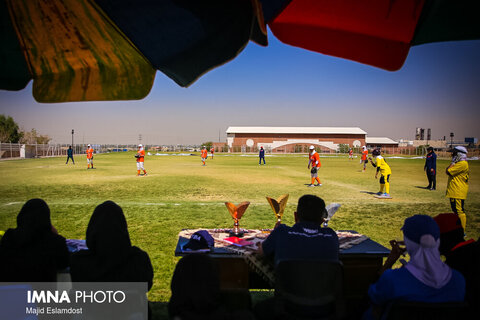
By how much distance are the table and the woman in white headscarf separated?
1210mm

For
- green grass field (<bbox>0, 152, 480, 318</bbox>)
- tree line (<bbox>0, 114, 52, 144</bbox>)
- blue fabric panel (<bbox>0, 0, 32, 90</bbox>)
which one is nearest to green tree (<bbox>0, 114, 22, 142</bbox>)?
tree line (<bbox>0, 114, 52, 144</bbox>)

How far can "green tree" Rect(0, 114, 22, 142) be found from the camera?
202 ft

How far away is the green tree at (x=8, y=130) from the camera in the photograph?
202ft

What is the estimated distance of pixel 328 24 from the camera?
2.36m

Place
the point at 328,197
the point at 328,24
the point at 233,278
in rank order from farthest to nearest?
the point at 328,197 → the point at 233,278 → the point at 328,24

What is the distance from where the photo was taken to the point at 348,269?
3.19 meters

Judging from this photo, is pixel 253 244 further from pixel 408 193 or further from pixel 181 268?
pixel 408 193

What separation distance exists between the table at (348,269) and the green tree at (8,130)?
74.1 meters

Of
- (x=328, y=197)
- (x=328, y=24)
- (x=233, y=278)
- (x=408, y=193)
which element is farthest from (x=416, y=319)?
(x=408, y=193)

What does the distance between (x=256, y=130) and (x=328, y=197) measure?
6893 centimetres

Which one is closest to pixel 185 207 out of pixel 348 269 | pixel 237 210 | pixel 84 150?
pixel 237 210

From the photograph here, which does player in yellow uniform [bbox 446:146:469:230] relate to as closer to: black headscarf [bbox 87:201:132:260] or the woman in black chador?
black headscarf [bbox 87:201:132:260]

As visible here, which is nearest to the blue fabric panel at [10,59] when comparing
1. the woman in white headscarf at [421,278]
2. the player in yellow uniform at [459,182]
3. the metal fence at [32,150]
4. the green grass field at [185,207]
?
the green grass field at [185,207]

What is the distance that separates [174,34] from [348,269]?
9.29 feet
